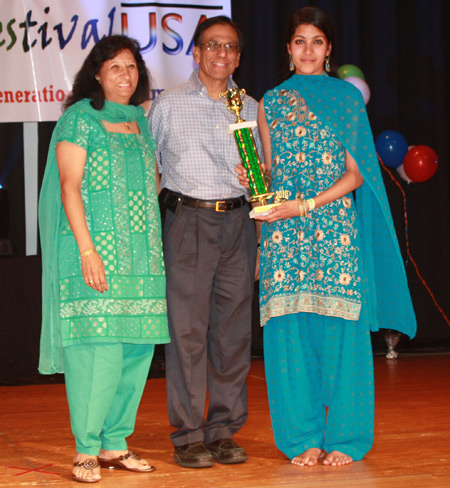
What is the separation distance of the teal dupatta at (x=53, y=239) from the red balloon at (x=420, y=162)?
316cm

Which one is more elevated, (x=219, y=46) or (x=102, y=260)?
(x=219, y=46)

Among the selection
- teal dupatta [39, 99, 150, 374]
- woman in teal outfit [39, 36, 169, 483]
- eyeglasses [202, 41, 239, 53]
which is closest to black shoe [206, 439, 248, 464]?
woman in teal outfit [39, 36, 169, 483]

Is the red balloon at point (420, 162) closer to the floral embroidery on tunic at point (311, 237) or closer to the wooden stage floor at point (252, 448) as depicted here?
the wooden stage floor at point (252, 448)

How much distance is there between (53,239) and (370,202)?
1.11m

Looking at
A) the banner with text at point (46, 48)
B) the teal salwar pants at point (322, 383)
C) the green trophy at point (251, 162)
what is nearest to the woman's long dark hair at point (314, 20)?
the green trophy at point (251, 162)

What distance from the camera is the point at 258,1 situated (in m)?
5.56

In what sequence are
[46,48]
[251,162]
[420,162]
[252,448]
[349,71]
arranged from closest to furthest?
[251,162], [252,448], [46,48], [349,71], [420,162]

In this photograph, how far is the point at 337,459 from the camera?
8.57 feet

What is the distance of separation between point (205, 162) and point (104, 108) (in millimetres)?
409

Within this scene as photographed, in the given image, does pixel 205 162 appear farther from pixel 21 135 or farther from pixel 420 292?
pixel 420 292

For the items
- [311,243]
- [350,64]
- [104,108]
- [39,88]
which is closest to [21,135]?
[39,88]

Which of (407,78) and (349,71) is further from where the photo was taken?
(407,78)

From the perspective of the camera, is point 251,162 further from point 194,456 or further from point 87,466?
point 87,466

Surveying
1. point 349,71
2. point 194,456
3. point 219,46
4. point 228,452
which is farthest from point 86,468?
point 349,71
